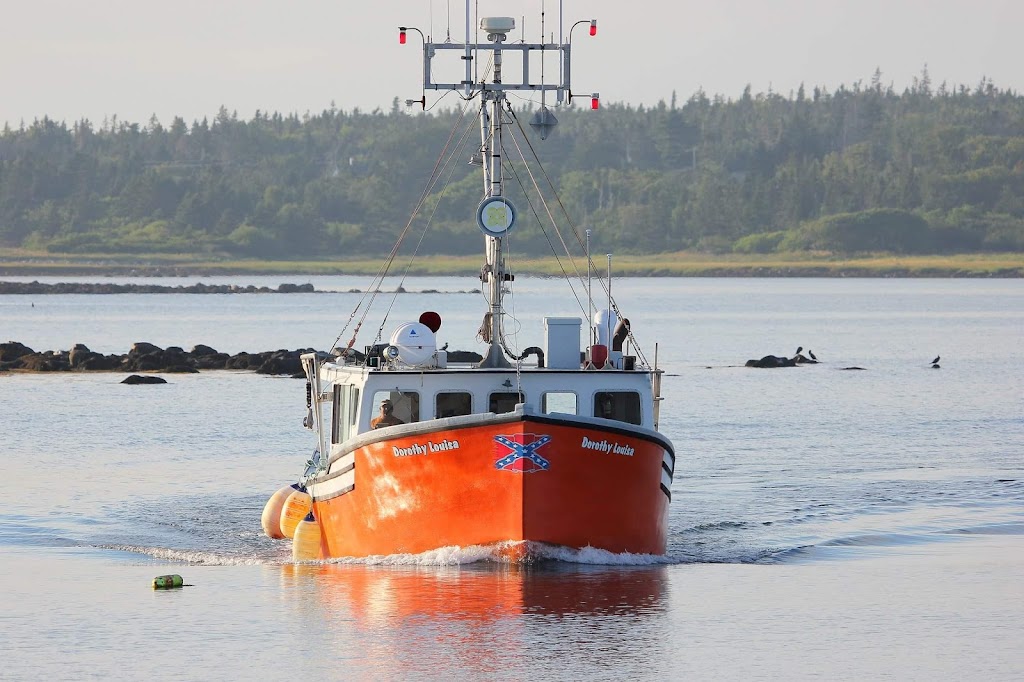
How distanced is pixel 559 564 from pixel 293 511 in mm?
6716

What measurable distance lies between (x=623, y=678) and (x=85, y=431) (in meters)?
34.0

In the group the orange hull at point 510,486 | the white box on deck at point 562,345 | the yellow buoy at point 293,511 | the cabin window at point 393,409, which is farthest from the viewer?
the yellow buoy at point 293,511

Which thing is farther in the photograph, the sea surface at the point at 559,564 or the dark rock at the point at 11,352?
the dark rock at the point at 11,352

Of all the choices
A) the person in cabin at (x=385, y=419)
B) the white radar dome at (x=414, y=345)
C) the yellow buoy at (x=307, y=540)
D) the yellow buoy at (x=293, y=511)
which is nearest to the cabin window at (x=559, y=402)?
the white radar dome at (x=414, y=345)

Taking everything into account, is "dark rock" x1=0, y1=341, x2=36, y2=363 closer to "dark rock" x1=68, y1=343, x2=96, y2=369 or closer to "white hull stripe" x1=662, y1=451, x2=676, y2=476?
"dark rock" x1=68, y1=343, x2=96, y2=369

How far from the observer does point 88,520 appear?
32812mm

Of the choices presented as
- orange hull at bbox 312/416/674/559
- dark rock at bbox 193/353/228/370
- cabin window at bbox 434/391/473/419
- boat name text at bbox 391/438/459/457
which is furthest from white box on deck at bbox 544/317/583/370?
dark rock at bbox 193/353/228/370

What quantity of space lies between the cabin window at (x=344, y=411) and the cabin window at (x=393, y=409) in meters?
0.34

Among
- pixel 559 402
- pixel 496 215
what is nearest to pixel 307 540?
pixel 559 402

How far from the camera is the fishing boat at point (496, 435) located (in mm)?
23047

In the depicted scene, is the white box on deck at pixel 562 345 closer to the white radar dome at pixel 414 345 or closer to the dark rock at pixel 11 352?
the white radar dome at pixel 414 345

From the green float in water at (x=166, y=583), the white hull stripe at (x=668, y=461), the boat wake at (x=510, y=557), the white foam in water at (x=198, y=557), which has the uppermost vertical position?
the white hull stripe at (x=668, y=461)

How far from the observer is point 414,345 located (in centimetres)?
2461

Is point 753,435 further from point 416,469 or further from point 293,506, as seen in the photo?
point 416,469
